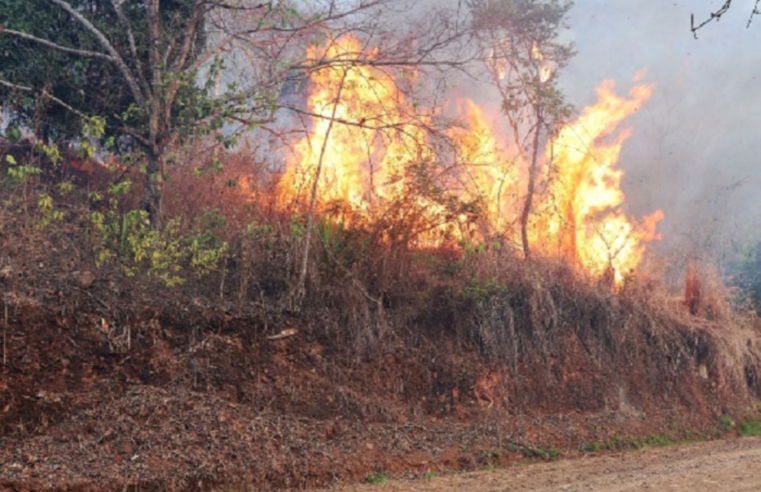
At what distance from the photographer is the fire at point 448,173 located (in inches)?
511

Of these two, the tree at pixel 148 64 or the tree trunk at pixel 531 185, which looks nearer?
the tree at pixel 148 64

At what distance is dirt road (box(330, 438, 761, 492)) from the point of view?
31.1ft

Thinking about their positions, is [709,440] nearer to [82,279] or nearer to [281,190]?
[281,190]

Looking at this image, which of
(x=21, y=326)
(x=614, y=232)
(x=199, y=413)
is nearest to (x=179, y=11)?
(x=21, y=326)

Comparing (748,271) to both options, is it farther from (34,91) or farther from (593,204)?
(34,91)

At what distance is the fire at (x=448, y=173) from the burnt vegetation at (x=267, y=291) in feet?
0.35

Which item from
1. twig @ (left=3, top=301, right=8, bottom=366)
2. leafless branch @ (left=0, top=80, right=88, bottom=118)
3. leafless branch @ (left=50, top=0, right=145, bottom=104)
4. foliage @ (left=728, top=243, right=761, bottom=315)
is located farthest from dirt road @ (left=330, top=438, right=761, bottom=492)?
foliage @ (left=728, top=243, right=761, bottom=315)

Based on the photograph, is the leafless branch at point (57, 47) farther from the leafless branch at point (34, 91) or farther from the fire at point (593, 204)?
the fire at point (593, 204)

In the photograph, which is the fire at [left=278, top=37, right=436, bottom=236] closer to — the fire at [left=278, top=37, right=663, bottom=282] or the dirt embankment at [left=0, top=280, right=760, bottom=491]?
the fire at [left=278, top=37, right=663, bottom=282]

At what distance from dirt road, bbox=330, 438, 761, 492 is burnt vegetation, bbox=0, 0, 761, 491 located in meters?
0.61

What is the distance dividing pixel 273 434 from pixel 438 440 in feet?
9.06

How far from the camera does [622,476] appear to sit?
10.4 meters

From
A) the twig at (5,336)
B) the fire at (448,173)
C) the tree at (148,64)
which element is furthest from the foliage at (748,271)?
the twig at (5,336)

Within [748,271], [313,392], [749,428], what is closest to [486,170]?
[313,392]
